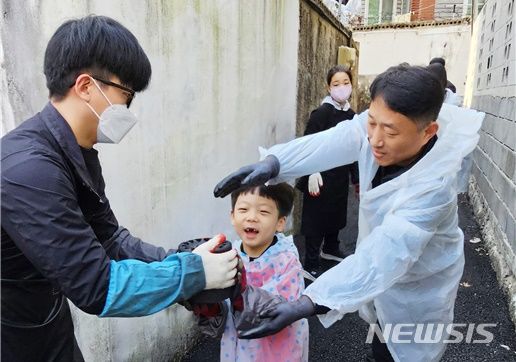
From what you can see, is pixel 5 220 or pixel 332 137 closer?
pixel 5 220

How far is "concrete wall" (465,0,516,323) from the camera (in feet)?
13.6

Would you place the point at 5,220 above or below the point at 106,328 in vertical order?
above

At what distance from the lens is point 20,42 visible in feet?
5.52

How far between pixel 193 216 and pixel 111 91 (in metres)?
1.75

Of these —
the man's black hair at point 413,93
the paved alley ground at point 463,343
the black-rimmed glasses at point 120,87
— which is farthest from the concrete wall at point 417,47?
the black-rimmed glasses at point 120,87

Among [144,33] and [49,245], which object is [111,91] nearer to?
[49,245]

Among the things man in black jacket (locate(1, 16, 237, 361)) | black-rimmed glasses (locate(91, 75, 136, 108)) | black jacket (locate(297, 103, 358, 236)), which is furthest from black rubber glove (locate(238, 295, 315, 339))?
black jacket (locate(297, 103, 358, 236))

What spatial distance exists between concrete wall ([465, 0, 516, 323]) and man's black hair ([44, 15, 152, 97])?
3661 millimetres

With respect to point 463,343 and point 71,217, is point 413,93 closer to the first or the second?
point 71,217

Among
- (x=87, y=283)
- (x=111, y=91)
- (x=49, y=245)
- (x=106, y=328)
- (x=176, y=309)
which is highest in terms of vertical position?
(x=111, y=91)

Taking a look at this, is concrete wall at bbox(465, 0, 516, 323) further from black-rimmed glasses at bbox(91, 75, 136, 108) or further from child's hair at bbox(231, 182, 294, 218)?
black-rimmed glasses at bbox(91, 75, 136, 108)

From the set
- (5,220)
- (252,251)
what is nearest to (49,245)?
(5,220)

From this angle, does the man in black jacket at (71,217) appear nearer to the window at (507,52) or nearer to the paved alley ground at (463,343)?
the paved alley ground at (463,343)

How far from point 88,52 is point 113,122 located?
23cm
